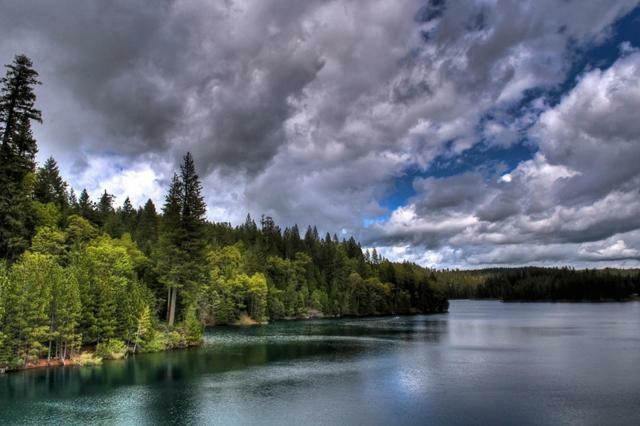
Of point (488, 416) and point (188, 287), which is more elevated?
point (188, 287)

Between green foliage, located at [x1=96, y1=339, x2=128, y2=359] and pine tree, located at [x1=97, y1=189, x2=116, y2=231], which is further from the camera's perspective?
pine tree, located at [x1=97, y1=189, x2=116, y2=231]

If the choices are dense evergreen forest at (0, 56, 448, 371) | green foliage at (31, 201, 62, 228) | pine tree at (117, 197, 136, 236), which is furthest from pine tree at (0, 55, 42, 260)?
pine tree at (117, 197, 136, 236)

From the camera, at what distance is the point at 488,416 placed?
34406 mm

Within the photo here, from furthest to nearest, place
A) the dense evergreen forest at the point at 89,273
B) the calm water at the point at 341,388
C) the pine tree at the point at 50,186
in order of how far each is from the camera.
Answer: the pine tree at the point at 50,186 → the dense evergreen forest at the point at 89,273 → the calm water at the point at 341,388

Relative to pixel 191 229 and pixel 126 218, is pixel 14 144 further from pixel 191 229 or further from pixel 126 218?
pixel 126 218

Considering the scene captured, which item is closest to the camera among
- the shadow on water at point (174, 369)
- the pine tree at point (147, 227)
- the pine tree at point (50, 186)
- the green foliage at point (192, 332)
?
the shadow on water at point (174, 369)

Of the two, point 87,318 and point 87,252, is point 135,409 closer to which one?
point 87,318

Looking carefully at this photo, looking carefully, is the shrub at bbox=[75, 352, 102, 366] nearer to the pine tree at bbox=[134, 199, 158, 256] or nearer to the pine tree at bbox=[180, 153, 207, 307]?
the pine tree at bbox=[180, 153, 207, 307]

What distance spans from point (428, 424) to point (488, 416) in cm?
527

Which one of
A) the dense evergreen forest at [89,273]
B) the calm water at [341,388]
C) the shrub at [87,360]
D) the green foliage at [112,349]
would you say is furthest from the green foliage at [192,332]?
the shrub at [87,360]

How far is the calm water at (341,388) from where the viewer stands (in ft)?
113

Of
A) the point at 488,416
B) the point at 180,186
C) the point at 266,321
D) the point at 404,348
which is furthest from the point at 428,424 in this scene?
the point at 266,321

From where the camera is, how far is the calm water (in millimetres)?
34375

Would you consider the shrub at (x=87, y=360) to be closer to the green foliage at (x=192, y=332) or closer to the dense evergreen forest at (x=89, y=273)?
the dense evergreen forest at (x=89, y=273)
